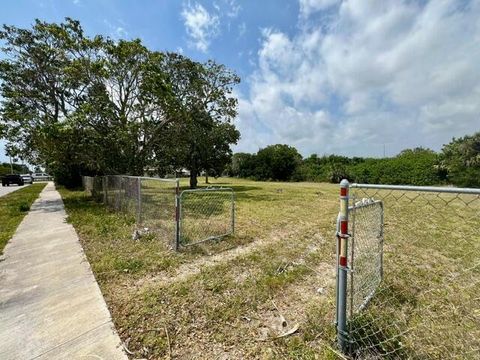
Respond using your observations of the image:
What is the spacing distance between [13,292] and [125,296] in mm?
1589

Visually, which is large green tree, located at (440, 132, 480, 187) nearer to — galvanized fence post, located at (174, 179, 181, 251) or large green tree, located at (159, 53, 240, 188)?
large green tree, located at (159, 53, 240, 188)

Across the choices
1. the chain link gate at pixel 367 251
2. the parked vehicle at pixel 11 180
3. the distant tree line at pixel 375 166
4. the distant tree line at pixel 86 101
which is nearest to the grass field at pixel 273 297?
the chain link gate at pixel 367 251

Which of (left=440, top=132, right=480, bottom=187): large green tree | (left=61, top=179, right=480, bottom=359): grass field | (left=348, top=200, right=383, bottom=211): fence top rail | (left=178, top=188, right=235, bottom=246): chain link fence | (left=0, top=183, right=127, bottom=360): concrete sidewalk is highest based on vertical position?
(left=440, top=132, right=480, bottom=187): large green tree

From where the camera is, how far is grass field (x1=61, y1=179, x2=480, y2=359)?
8.38 ft

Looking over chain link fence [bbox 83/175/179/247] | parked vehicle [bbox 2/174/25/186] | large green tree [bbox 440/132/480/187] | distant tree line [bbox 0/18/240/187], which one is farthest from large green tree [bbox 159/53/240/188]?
parked vehicle [bbox 2/174/25/186]

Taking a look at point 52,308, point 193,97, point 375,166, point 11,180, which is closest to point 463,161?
point 375,166

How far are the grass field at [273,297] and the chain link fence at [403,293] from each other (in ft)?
0.05

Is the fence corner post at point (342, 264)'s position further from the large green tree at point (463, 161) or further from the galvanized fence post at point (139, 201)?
the large green tree at point (463, 161)

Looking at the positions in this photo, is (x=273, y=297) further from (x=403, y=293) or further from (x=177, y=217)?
(x=177, y=217)

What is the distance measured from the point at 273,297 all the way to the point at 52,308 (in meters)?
2.68

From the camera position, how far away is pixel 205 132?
1947 centimetres

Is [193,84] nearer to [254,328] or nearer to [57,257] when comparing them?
[57,257]

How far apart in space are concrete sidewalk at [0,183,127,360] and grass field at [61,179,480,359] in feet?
0.61

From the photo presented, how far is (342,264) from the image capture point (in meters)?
2.37
